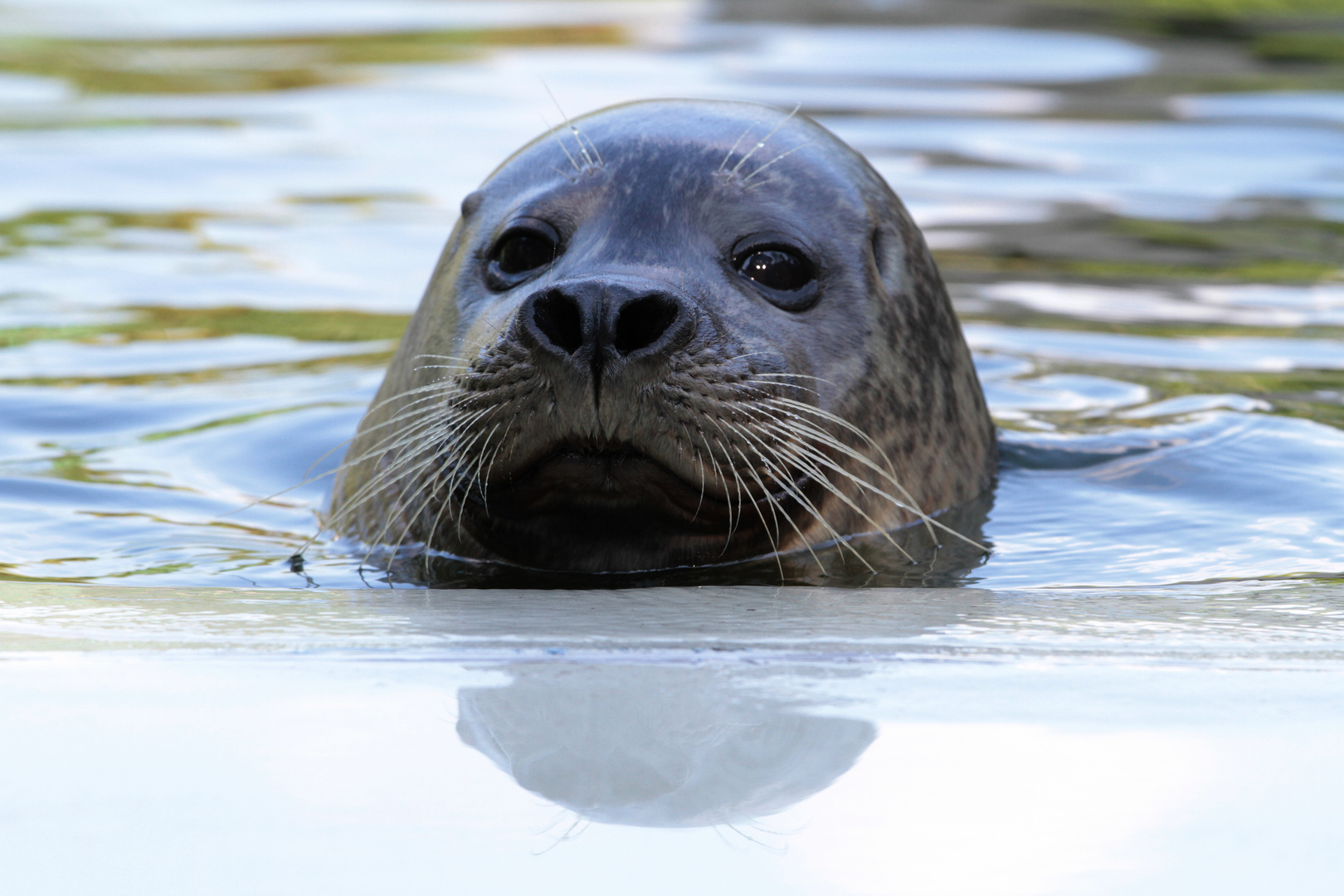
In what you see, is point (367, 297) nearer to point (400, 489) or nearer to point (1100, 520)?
point (400, 489)

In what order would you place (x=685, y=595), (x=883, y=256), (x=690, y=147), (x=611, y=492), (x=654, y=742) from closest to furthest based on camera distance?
(x=654, y=742) → (x=685, y=595) → (x=611, y=492) → (x=690, y=147) → (x=883, y=256)

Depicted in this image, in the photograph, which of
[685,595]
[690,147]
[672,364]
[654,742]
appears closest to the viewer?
[654,742]

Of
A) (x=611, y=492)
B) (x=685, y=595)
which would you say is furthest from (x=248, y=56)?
(x=685, y=595)

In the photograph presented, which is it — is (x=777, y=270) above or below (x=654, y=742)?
above

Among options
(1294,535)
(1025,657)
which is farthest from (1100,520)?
(1025,657)

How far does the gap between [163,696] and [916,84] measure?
10.3 m

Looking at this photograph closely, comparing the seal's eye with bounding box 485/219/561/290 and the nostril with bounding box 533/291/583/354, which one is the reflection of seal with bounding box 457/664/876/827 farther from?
the seal's eye with bounding box 485/219/561/290

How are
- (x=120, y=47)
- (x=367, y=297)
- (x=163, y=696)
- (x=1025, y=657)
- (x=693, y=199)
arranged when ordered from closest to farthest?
(x=163, y=696) → (x=1025, y=657) → (x=693, y=199) → (x=367, y=297) → (x=120, y=47)

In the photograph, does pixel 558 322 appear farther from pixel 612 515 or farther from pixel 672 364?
pixel 612 515

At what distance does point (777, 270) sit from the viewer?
3.43 meters

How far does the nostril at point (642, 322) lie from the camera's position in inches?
113

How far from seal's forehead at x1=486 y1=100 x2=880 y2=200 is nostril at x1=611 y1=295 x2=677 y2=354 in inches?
23.1

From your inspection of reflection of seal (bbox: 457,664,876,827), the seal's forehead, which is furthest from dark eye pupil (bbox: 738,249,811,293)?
reflection of seal (bbox: 457,664,876,827)

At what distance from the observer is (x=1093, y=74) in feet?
38.5
